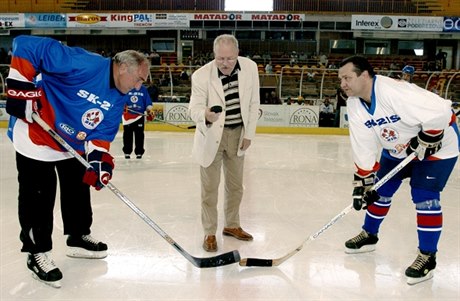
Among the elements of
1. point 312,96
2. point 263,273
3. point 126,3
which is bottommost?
point 263,273

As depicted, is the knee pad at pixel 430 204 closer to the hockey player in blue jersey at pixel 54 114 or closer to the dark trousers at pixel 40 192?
the hockey player in blue jersey at pixel 54 114

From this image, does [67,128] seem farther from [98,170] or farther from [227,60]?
[227,60]

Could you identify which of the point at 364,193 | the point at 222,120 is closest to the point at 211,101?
the point at 222,120

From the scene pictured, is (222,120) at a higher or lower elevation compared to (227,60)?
lower

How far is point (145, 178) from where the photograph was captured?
504 cm

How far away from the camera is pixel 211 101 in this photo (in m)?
2.92

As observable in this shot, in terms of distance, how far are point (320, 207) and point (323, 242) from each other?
2.87 ft

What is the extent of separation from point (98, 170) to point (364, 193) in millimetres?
1391

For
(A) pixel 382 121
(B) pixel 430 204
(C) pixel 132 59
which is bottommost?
(B) pixel 430 204

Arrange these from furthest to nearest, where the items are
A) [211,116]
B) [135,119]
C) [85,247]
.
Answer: [135,119]
[85,247]
[211,116]

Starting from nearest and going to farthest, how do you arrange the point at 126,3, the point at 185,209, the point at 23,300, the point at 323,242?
the point at 23,300
the point at 323,242
the point at 185,209
the point at 126,3

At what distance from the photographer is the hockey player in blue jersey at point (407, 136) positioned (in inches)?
95.6

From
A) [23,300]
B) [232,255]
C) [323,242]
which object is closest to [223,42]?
[232,255]

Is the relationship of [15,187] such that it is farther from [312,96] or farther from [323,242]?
[312,96]
